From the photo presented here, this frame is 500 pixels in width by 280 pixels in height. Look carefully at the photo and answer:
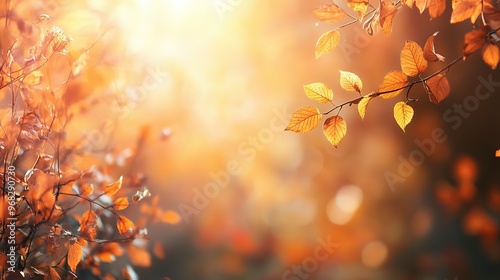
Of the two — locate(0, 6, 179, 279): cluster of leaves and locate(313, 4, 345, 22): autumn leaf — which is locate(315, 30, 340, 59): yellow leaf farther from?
locate(0, 6, 179, 279): cluster of leaves

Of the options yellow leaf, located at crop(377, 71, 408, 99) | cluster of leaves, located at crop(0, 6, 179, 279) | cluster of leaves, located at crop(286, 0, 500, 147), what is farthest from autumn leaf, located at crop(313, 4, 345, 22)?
cluster of leaves, located at crop(0, 6, 179, 279)

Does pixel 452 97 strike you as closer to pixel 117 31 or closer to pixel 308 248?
pixel 308 248

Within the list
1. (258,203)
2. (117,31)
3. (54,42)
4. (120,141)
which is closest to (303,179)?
(258,203)

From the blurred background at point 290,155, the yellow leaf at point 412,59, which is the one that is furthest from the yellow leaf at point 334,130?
the blurred background at point 290,155

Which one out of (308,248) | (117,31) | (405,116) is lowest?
(308,248)

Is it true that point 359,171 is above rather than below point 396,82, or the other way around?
below

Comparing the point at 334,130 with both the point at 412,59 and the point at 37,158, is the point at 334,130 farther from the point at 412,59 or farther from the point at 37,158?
the point at 37,158

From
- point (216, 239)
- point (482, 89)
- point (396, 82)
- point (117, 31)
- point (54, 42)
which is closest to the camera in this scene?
point (396, 82)

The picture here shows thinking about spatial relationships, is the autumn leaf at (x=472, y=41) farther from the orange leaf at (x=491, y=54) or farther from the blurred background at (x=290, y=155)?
the blurred background at (x=290, y=155)
